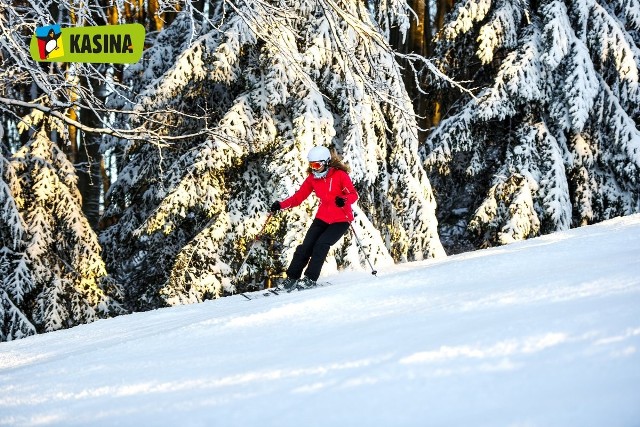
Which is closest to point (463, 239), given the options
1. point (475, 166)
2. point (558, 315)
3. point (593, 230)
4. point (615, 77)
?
point (475, 166)

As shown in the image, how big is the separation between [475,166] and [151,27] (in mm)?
8545

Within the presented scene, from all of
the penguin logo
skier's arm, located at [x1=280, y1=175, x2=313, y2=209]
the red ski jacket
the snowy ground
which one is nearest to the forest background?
skier's arm, located at [x1=280, y1=175, x2=313, y2=209]

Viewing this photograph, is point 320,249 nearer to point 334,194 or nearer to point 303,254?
point 303,254

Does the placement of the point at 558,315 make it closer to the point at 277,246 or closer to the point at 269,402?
the point at 269,402

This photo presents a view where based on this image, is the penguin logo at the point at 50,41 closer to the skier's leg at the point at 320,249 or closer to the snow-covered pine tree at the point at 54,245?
the skier's leg at the point at 320,249

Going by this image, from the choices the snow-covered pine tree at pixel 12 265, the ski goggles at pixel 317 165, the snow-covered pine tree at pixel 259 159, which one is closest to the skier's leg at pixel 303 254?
the ski goggles at pixel 317 165

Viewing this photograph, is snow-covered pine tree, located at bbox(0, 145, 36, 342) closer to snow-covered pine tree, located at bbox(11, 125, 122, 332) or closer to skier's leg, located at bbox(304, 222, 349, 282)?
snow-covered pine tree, located at bbox(11, 125, 122, 332)

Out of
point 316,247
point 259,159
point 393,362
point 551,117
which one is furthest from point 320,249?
point 551,117

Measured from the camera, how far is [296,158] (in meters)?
9.70

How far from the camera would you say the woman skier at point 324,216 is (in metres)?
6.75

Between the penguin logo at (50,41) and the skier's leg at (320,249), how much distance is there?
3.08 meters

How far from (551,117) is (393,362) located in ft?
34.2

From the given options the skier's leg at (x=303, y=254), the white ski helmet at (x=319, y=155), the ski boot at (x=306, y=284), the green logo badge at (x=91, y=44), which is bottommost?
the ski boot at (x=306, y=284)

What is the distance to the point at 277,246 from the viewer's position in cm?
1102
